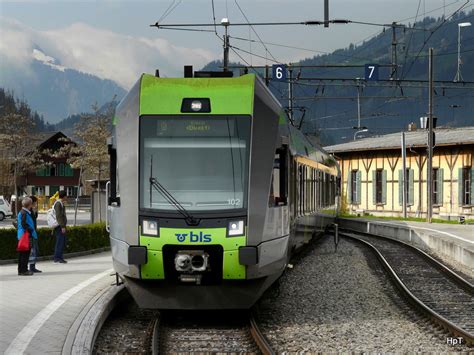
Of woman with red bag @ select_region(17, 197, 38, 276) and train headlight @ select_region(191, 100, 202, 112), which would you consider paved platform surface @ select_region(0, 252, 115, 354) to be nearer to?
woman with red bag @ select_region(17, 197, 38, 276)

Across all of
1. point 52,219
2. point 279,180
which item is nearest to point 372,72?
point 52,219

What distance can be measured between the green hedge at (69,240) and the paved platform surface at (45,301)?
676 mm

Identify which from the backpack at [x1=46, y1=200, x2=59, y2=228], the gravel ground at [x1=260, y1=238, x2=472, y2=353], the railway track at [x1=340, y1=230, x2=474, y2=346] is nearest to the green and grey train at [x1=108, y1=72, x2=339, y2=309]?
the gravel ground at [x1=260, y1=238, x2=472, y2=353]

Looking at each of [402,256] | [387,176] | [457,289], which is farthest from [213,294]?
[387,176]

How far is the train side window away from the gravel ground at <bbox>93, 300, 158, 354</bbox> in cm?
233

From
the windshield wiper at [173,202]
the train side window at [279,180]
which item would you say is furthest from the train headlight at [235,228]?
the train side window at [279,180]

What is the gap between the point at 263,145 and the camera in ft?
35.3

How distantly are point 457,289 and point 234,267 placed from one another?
737cm

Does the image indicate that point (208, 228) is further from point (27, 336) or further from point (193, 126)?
point (27, 336)

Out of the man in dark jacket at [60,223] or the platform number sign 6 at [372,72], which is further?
the platform number sign 6 at [372,72]

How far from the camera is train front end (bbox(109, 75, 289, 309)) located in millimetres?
10172

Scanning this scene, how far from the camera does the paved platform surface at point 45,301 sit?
9.07 metres

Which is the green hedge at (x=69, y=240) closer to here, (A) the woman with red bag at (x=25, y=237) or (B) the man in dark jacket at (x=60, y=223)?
(B) the man in dark jacket at (x=60, y=223)

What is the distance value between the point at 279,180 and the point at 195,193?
1298mm
